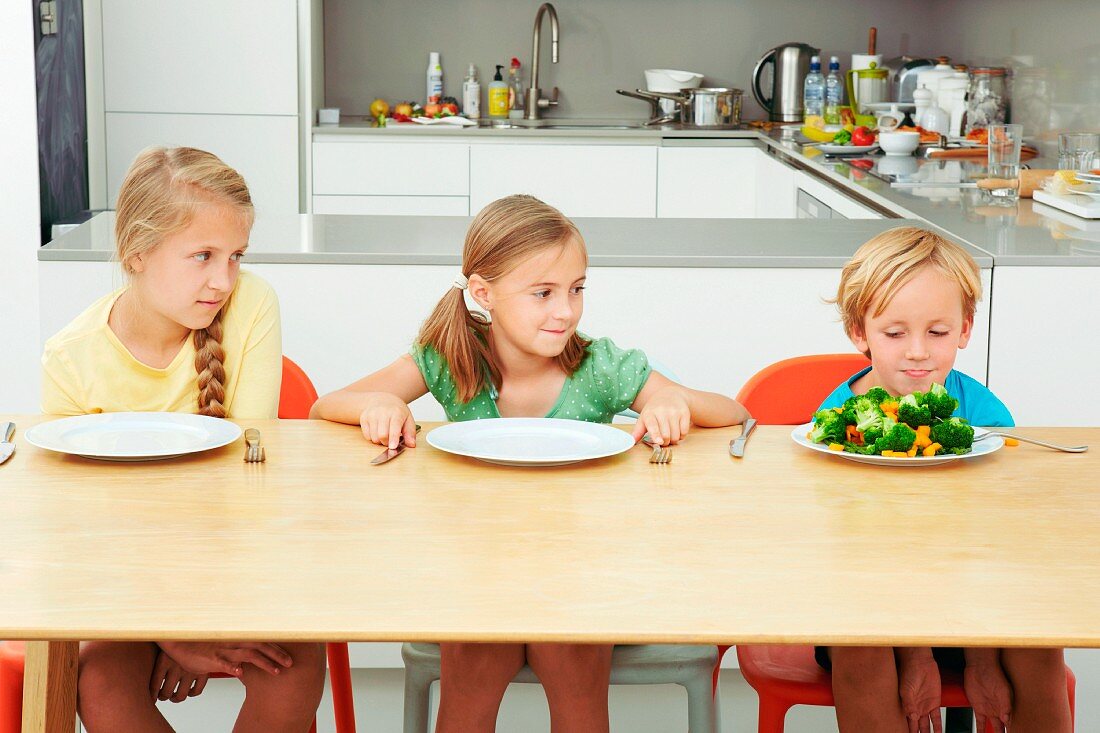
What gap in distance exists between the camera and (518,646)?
1226 mm

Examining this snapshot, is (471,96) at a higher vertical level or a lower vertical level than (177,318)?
higher

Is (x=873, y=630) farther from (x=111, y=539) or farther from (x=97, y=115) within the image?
(x=97, y=115)

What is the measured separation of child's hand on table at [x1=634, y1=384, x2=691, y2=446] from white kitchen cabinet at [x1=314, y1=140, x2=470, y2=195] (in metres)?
3.02

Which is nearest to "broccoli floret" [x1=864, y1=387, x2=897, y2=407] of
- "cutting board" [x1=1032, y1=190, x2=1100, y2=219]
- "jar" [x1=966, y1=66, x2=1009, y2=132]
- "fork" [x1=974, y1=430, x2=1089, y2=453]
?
"fork" [x1=974, y1=430, x2=1089, y2=453]

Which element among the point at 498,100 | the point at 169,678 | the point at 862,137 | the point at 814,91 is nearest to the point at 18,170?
the point at 169,678

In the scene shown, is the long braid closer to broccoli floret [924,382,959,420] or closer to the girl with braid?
the girl with braid

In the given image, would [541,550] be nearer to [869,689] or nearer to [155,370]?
[869,689]

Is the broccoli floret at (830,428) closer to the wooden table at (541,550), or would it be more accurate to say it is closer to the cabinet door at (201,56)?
the wooden table at (541,550)

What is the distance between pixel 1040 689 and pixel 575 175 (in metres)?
3.20

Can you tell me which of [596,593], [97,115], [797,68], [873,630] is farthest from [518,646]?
[797,68]

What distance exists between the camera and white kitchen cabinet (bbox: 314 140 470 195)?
4160 millimetres

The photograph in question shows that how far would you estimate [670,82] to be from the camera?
457cm

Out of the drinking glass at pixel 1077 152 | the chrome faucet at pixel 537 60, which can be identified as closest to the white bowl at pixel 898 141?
the drinking glass at pixel 1077 152

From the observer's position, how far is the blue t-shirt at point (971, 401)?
56.4 inches
